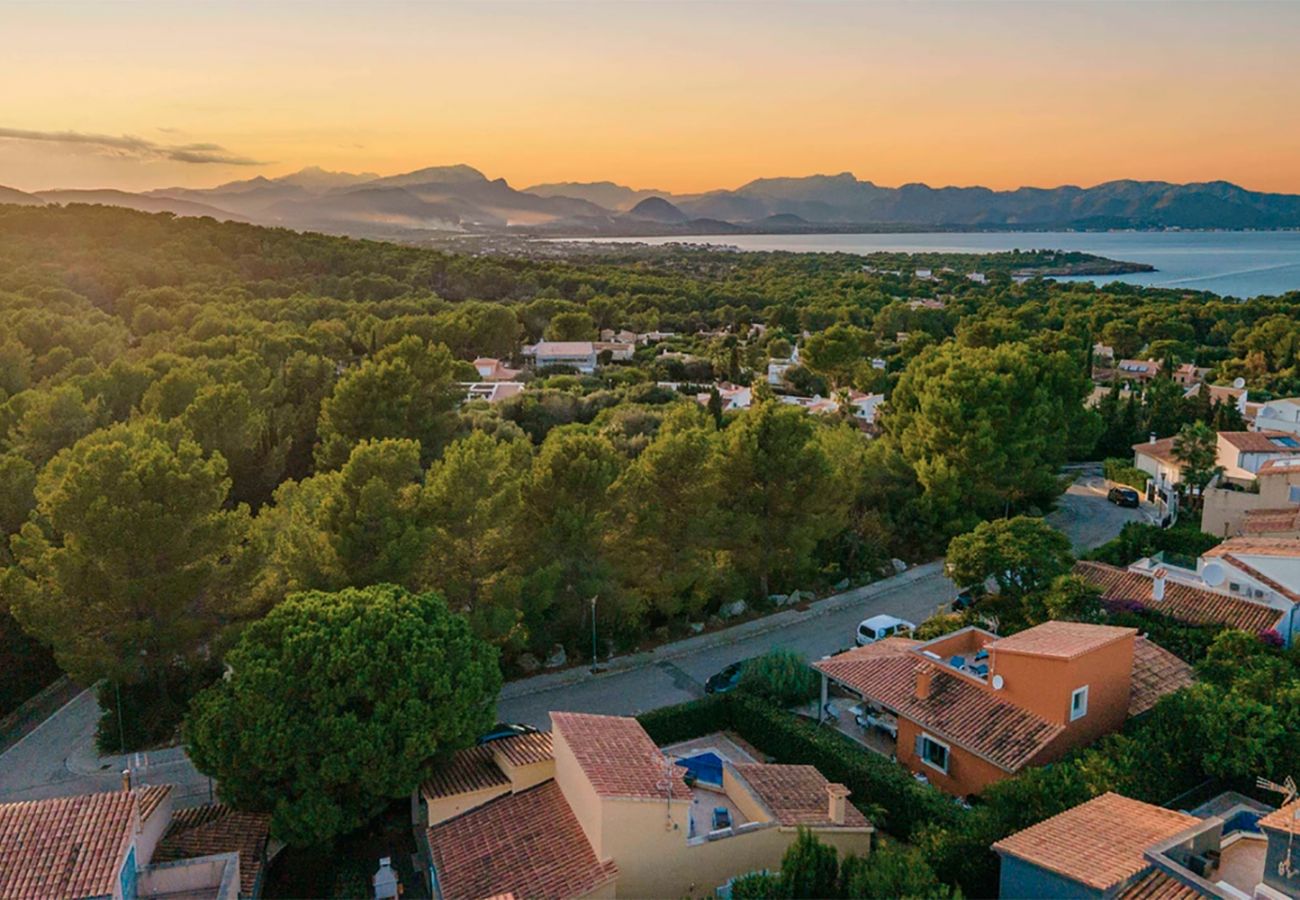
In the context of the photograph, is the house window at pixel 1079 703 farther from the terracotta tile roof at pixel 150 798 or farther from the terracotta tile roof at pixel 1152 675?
the terracotta tile roof at pixel 150 798

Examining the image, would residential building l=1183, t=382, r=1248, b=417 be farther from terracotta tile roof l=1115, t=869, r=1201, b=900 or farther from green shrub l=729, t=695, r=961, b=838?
terracotta tile roof l=1115, t=869, r=1201, b=900

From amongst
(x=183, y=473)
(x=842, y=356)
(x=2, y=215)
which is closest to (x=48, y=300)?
(x=2, y=215)

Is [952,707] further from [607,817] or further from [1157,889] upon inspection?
[607,817]

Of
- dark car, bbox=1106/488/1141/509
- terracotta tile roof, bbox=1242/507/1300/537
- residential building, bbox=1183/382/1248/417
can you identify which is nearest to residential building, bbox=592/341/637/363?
residential building, bbox=1183/382/1248/417

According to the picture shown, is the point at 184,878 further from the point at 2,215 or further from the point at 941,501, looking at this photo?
the point at 2,215

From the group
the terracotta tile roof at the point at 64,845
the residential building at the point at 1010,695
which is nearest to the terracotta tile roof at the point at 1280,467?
the residential building at the point at 1010,695

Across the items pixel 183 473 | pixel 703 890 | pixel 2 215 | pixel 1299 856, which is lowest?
pixel 703 890
